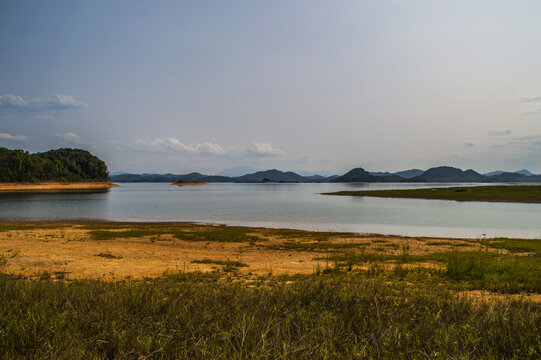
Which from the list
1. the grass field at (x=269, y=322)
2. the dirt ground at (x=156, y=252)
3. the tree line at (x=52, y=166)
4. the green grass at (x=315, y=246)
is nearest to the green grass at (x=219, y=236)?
the dirt ground at (x=156, y=252)

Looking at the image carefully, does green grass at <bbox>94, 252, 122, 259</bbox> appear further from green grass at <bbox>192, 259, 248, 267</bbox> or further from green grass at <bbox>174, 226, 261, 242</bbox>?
green grass at <bbox>174, 226, 261, 242</bbox>

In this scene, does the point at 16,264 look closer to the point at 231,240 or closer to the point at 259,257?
the point at 259,257

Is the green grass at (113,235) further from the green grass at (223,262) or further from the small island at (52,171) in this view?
the small island at (52,171)

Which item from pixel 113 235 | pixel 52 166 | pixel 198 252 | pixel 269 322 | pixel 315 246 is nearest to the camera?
pixel 269 322

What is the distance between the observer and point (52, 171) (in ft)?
488

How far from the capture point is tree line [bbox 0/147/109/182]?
12600cm

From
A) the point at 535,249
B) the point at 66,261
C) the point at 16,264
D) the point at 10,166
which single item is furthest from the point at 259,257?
the point at 10,166

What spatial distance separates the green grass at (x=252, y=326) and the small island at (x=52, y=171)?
141314mm

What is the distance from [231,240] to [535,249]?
1890cm

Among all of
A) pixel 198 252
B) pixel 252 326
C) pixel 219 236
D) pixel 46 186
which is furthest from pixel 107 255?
pixel 46 186

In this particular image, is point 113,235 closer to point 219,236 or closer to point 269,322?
point 219,236

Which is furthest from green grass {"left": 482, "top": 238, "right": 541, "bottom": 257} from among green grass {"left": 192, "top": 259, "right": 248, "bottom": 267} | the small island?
the small island

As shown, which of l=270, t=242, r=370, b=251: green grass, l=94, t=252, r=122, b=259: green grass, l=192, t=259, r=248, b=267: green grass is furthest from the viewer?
l=270, t=242, r=370, b=251: green grass

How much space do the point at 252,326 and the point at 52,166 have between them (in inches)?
7208
